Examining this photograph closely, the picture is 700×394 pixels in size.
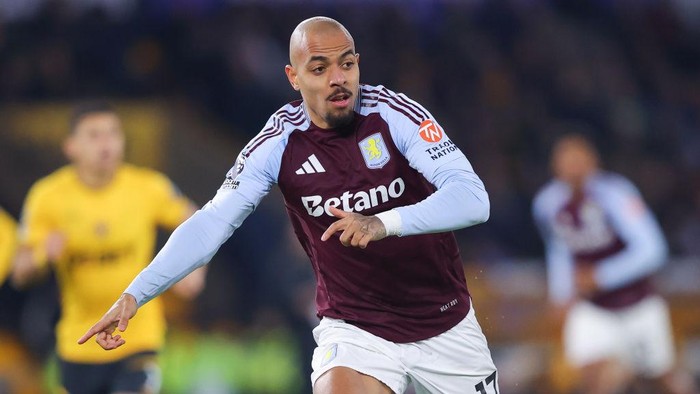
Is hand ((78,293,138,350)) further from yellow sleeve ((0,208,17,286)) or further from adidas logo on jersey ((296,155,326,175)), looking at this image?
yellow sleeve ((0,208,17,286))

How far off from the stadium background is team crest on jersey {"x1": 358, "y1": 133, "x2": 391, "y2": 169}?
606 cm

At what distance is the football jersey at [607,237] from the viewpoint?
9.80m

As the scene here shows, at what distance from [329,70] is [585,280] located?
535 centimetres

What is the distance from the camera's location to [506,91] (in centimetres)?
1573

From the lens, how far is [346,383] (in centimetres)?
496

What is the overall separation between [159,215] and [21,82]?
264 inches

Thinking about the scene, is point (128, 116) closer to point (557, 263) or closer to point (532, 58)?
point (557, 263)

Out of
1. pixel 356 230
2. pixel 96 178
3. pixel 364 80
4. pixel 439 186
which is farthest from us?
pixel 364 80

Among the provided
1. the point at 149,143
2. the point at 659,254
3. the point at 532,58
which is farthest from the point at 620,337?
the point at 532,58

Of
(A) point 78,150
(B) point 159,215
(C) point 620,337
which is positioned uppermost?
(A) point 78,150

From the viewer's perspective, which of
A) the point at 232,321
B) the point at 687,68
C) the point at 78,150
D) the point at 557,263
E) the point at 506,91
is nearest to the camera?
the point at 78,150

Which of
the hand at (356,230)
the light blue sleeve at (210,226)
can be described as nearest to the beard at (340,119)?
the light blue sleeve at (210,226)

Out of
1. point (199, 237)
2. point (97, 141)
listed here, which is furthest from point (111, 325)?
point (97, 141)

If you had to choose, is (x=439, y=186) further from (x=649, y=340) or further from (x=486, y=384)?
(x=649, y=340)
